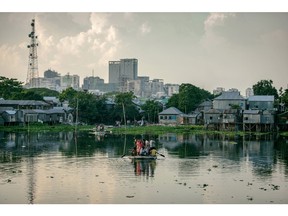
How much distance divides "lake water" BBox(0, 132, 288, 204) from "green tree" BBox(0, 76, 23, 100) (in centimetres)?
2417

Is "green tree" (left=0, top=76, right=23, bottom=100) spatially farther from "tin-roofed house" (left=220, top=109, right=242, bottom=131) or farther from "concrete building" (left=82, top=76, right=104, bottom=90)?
"tin-roofed house" (left=220, top=109, right=242, bottom=131)

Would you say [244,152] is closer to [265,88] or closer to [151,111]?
[265,88]

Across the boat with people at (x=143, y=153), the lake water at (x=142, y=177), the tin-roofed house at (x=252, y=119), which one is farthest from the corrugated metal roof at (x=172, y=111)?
the boat with people at (x=143, y=153)

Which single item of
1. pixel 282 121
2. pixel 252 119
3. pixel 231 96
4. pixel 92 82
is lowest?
pixel 282 121

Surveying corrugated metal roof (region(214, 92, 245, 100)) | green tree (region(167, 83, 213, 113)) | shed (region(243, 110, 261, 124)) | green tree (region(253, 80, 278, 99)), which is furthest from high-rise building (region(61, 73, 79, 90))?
→ shed (region(243, 110, 261, 124))

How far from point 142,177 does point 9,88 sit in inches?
1320

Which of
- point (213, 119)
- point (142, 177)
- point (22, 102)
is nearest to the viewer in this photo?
point (142, 177)

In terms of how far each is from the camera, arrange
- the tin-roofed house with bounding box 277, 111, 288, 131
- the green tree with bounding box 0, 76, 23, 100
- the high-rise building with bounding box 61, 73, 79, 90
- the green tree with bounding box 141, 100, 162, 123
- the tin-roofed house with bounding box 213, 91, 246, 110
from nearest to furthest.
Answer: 1. the tin-roofed house with bounding box 277, 111, 288, 131
2. the tin-roofed house with bounding box 213, 91, 246, 110
3. the green tree with bounding box 141, 100, 162, 123
4. the green tree with bounding box 0, 76, 23, 100
5. the high-rise building with bounding box 61, 73, 79, 90

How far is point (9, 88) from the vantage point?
1761 inches

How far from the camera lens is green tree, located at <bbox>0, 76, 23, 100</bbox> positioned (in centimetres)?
4434

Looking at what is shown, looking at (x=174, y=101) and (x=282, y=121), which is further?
(x=174, y=101)

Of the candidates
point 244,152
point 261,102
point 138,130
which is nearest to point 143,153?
point 244,152

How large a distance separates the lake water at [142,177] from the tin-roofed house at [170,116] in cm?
1965

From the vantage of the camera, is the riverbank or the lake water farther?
the riverbank
